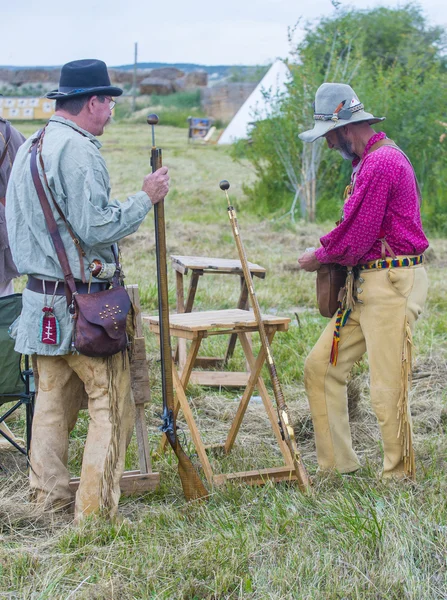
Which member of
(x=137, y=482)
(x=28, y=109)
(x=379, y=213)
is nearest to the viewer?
(x=379, y=213)

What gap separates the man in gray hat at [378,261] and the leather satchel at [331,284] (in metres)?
0.06

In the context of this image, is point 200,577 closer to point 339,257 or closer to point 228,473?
point 228,473

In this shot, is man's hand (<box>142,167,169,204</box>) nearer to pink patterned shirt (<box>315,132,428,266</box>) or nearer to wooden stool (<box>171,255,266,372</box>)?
pink patterned shirt (<box>315,132,428,266</box>)

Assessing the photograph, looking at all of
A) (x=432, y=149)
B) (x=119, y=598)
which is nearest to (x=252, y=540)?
(x=119, y=598)

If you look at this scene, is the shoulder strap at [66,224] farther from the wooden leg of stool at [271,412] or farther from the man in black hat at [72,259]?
the wooden leg of stool at [271,412]

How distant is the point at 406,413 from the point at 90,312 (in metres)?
1.59

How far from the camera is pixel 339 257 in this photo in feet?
12.7

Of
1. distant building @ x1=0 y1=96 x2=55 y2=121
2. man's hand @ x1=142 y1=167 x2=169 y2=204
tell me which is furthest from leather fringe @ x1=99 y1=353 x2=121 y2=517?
distant building @ x1=0 y1=96 x2=55 y2=121

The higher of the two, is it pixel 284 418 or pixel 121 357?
pixel 121 357

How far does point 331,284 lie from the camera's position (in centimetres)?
405

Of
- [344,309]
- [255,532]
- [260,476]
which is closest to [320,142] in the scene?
[344,309]

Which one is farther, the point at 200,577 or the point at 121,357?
the point at 121,357

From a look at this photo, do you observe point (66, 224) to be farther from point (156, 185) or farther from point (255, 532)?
point (255, 532)

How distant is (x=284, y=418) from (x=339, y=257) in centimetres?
81
